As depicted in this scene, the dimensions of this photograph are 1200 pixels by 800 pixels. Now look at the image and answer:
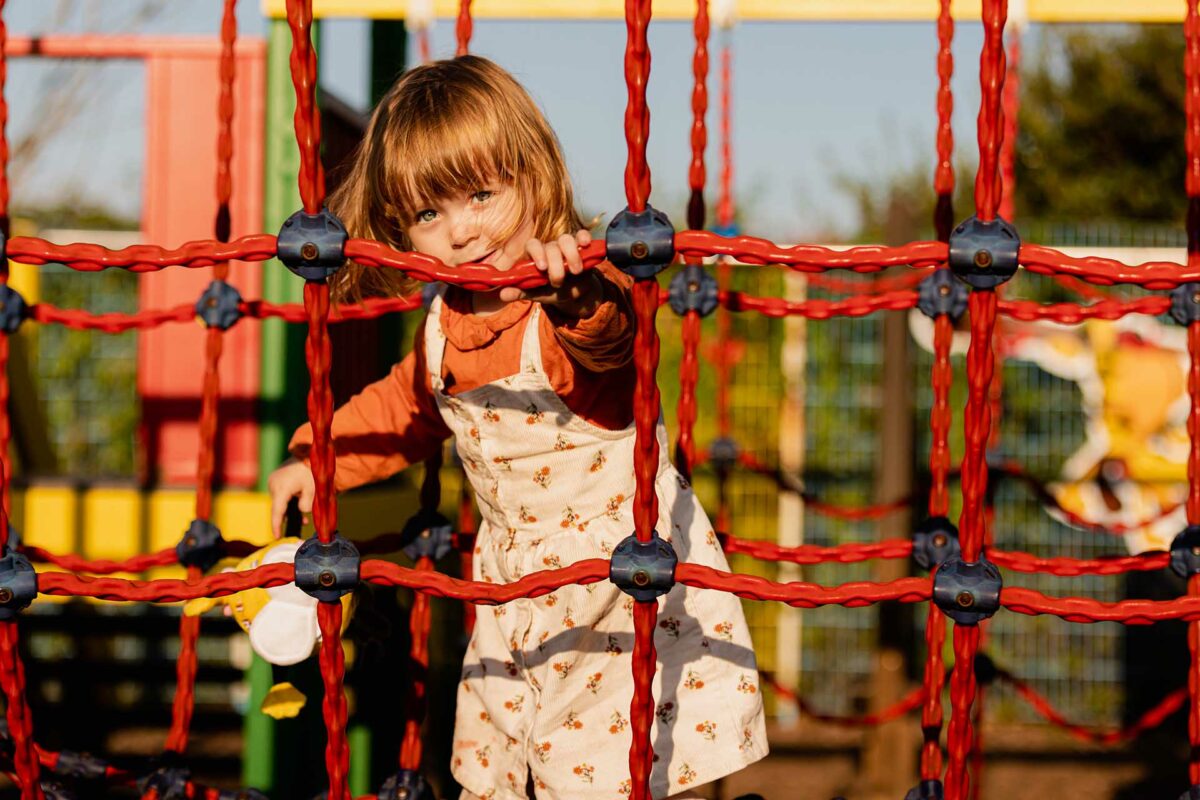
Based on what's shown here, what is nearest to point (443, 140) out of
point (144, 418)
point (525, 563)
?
point (525, 563)

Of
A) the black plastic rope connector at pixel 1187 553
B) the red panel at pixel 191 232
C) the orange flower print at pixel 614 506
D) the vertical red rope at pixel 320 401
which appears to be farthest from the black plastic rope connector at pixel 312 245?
the red panel at pixel 191 232

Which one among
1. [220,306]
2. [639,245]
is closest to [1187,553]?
[639,245]

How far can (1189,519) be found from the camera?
1.76 meters

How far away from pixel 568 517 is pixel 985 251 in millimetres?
598

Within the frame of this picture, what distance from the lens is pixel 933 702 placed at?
4.76ft

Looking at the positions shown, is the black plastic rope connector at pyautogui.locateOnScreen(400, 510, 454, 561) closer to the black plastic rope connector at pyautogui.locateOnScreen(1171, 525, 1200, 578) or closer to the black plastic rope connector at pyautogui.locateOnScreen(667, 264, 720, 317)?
the black plastic rope connector at pyautogui.locateOnScreen(667, 264, 720, 317)

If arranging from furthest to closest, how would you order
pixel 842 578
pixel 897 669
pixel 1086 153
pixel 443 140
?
1. pixel 1086 153
2. pixel 842 578
3. pixel 897 669
4. pixel 443 140

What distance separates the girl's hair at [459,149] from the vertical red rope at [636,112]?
0.25 meters

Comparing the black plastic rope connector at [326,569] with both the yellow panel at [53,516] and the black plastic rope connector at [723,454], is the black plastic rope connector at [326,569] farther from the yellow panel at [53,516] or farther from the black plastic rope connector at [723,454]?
the black plastic rope connector at [723,454]

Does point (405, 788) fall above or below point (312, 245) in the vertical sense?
below

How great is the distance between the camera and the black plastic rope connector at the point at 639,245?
1.12 meters

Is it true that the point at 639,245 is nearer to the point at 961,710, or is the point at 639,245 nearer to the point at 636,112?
the point at 636,112

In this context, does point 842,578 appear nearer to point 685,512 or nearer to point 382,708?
point 382,708

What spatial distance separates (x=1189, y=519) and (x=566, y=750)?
2.99 feet
